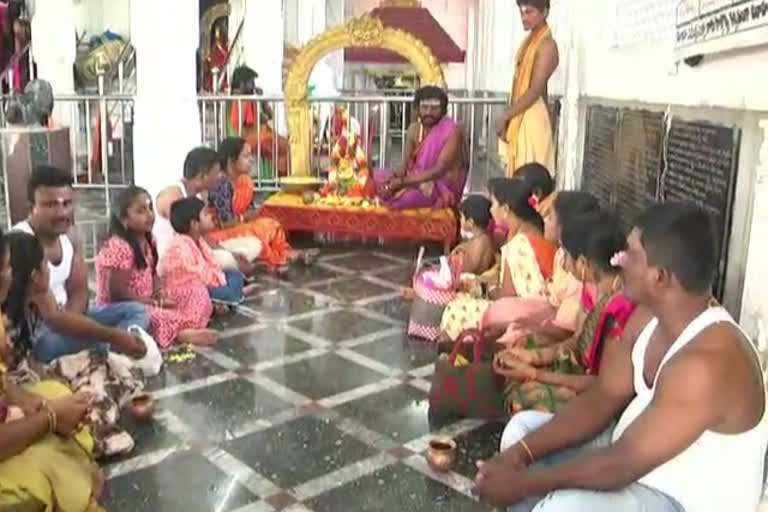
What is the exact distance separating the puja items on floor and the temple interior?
0.08 meters

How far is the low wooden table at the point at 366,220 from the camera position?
647 centimetres

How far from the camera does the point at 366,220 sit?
21.8 ft

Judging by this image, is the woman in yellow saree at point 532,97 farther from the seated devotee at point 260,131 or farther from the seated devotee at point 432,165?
the seated devotee at point 260,131

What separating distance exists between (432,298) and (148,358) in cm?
147

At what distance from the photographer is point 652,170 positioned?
12.9 ft

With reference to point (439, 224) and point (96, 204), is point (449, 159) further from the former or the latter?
point (96, 204)

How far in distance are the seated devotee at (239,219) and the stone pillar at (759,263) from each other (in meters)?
3.68

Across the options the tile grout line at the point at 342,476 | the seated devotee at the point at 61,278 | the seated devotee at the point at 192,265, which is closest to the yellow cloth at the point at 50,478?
the tile grout line at the point at 342,476

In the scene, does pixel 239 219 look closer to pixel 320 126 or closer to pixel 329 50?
pixel 329 50

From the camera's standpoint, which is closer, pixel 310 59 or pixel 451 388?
pixel 451 388

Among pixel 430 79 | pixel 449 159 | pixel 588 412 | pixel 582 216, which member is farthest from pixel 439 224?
pixel 588 412

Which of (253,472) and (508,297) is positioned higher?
(508,297)

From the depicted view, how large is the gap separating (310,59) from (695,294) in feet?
19.2

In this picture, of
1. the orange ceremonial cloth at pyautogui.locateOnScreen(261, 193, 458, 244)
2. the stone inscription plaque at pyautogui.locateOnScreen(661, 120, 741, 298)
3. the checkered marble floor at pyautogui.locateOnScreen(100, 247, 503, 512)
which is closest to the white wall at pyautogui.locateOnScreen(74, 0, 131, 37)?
the orange ceremonial cloth at pyautogui.locateOnScreen(261, 193, 458, 244)
